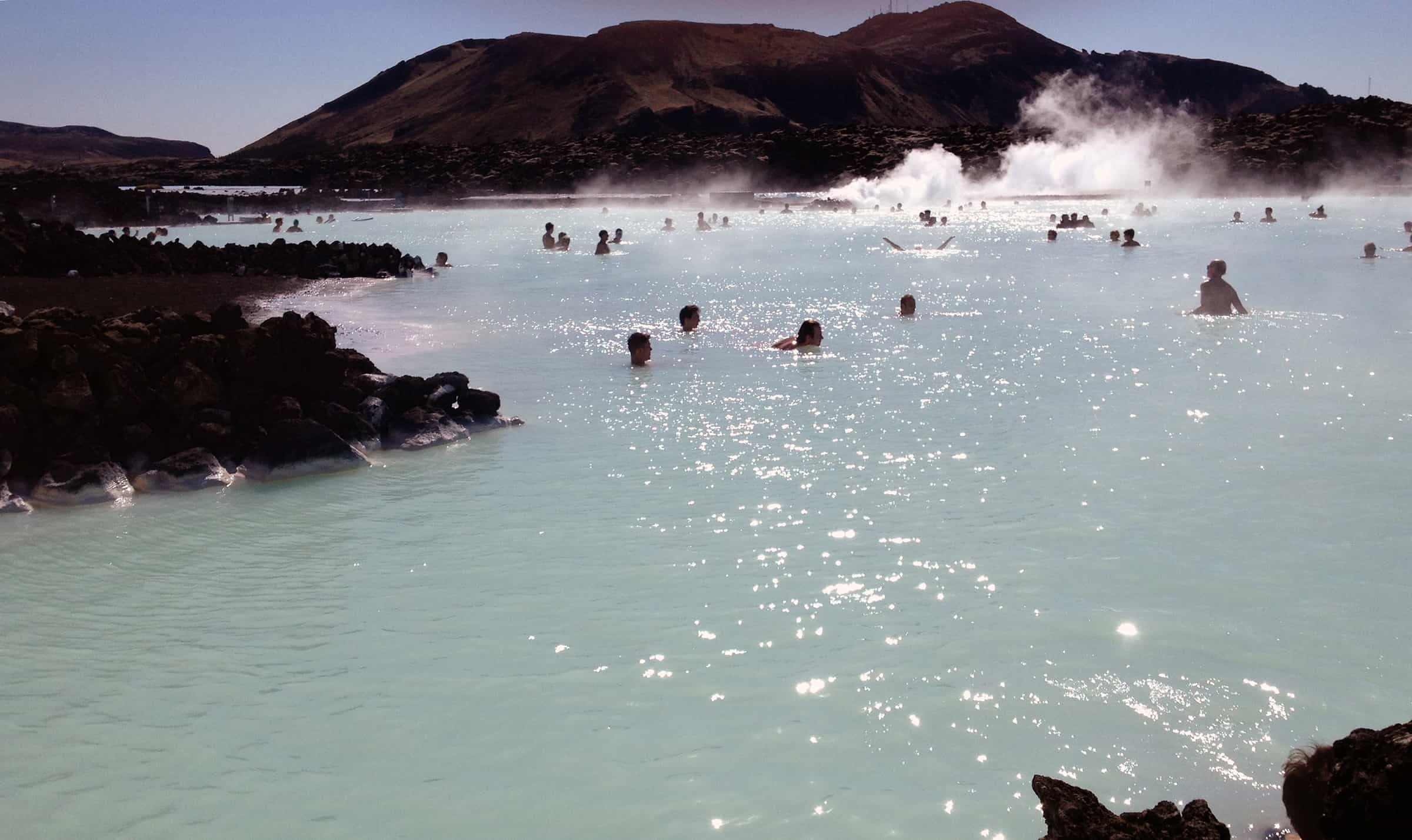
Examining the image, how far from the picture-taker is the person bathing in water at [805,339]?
44.4ft

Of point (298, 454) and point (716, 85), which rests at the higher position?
point (716, 85)

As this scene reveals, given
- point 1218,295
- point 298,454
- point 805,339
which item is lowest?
point 298,454

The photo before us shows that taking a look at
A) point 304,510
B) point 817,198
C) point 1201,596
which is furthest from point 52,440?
point 817,198

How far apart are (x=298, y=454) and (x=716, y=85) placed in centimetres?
11404

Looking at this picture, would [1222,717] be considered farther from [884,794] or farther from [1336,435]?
[1336,435]

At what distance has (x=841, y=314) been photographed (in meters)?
17.0

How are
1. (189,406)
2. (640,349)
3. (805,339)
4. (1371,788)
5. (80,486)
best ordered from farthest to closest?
1. (805,339)
2. (640,349)
3. (189,406)
4. (80,486)
5. (1371,788)

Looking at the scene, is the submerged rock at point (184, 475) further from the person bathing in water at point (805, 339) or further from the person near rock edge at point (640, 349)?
the person bathing in water at point (805, 339)

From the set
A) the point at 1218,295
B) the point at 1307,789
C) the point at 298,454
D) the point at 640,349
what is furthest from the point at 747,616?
the point at 1218,295

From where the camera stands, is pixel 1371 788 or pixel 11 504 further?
pixel 11 504

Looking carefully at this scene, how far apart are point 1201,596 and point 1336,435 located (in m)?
4.06

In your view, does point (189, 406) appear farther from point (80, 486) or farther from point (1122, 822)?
point (1122, 822)

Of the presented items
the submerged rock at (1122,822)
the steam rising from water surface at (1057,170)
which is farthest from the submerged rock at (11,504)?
the steam rising from water surface at (1057,170)

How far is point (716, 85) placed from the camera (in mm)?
117062
